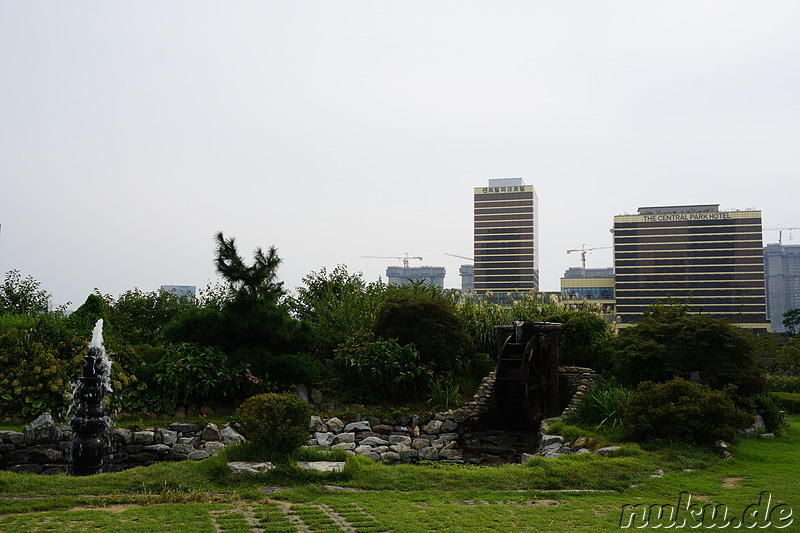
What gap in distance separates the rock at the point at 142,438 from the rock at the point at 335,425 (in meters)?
3.46

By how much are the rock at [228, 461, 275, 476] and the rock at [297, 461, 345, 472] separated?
16.5 inches

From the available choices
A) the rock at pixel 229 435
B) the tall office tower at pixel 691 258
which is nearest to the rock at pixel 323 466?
the rock at pixel 229 435

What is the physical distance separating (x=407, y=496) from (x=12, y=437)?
25.2 ft

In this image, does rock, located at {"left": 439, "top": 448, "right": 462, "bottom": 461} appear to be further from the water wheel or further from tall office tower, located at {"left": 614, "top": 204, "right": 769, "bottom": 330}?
tall office tower, located at {"left": 614, "top": 204, "right": 769, "bottom": 330}

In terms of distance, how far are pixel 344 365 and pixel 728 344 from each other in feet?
27.4

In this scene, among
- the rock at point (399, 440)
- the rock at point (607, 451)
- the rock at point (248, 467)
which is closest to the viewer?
the rock at point (248, 467)

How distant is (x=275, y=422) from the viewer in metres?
8.53

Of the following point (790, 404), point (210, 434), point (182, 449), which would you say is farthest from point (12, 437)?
point (790, 404)

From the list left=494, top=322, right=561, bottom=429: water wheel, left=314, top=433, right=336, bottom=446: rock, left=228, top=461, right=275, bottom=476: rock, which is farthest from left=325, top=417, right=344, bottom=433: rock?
left=228, top=461, right=275, bottom=476: rock

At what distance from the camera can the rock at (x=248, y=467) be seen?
7871 millimetres

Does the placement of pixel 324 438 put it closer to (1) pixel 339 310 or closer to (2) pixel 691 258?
(1) pixel 339 310

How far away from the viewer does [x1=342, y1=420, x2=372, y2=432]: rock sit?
1300 centimetres

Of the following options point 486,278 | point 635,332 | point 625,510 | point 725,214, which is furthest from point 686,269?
point 625,510

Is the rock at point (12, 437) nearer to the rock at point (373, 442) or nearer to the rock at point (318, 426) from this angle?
the rock at point (318, 426)
